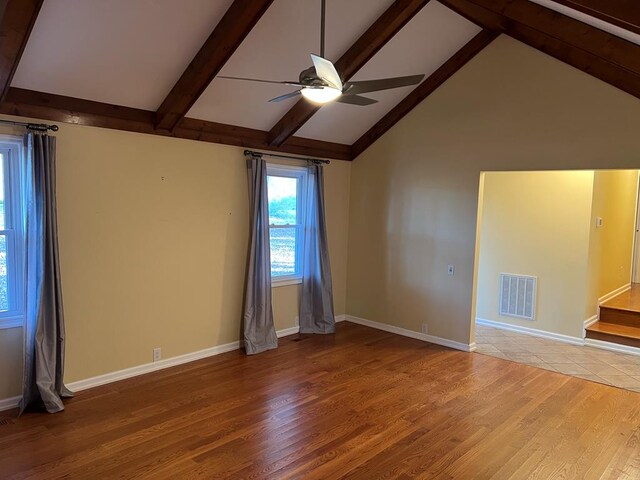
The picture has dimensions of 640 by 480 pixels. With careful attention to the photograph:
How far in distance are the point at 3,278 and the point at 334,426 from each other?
291cm

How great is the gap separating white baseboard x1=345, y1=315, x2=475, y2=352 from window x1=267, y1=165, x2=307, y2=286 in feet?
3.91

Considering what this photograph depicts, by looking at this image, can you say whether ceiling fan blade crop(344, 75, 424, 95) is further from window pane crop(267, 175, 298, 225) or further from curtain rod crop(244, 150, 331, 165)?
window pane crop(267, 175, 298, 225)

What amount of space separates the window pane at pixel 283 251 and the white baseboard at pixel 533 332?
2.90 meters

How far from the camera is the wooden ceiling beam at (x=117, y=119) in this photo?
3.62 meters

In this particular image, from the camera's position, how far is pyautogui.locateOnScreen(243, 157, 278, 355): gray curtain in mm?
5211

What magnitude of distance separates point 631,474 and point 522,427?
77cm

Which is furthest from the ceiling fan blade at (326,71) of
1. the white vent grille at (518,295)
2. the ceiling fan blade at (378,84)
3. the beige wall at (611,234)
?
the white vent grille at (518,295)

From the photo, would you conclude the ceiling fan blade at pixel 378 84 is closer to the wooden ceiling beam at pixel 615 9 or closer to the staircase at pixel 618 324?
the wooden ceiling beam at pixel 615 9

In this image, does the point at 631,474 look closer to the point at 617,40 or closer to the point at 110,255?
the point at 617,40

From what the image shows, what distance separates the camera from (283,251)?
5953 mm

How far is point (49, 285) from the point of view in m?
3.72

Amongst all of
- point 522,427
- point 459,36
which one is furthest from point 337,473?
point 459,36

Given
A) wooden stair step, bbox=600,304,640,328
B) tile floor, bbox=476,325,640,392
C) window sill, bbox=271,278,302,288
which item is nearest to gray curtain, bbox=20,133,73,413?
window sill, bbox=271,278,302,288

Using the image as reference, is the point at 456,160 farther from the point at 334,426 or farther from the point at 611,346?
the point at 334,426
